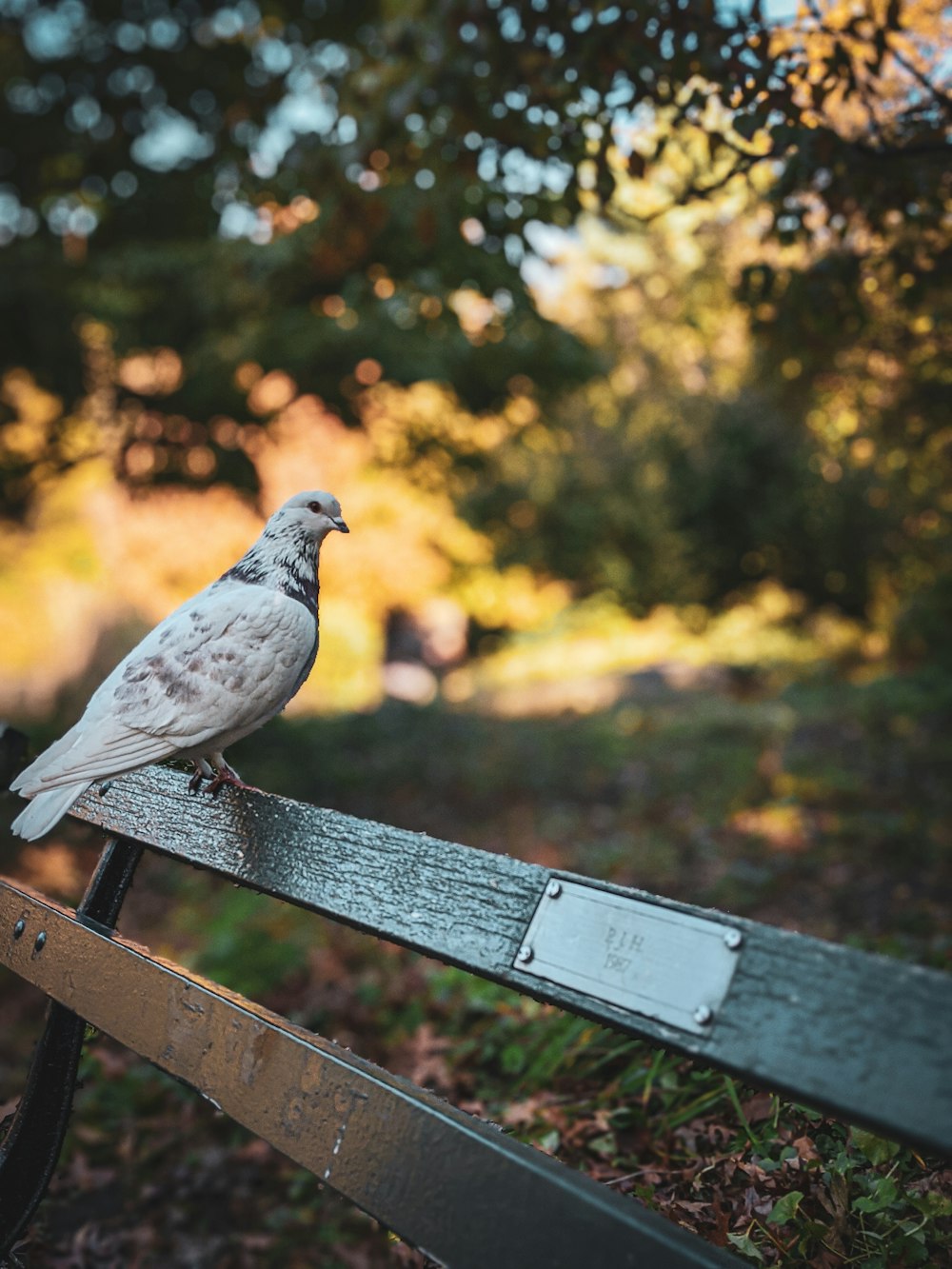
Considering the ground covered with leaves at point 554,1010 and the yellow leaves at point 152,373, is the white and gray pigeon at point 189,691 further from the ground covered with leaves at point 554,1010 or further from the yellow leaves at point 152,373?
the yellow leaves at point 152,373

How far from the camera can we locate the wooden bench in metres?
1.01

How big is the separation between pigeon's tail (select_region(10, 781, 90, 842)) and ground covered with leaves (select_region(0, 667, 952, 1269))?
4.38 feet

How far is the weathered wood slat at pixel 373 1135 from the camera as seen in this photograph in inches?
43.6

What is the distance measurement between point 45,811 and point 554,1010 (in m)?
2.16

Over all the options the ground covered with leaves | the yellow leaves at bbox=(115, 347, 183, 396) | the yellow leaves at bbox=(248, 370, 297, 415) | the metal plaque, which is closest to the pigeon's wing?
the metal plaque

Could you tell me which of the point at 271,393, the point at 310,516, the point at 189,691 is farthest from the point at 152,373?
the point at 189,691

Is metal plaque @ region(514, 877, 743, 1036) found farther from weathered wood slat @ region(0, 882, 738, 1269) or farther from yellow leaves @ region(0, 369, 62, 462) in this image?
yellow leaves @ region(0, 369, 62, 462)

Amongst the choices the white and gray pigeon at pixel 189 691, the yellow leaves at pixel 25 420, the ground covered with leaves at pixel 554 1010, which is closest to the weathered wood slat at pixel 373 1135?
the white and gray pigeon at pixel 189 691

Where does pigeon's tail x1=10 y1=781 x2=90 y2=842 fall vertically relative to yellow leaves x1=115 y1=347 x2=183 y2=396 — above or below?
below

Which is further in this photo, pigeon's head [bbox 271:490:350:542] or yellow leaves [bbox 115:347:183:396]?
yellow leaves [bbox 115:347:183:396]

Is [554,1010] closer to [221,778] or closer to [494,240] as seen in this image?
[221,778]

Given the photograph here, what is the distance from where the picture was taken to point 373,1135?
1323mm

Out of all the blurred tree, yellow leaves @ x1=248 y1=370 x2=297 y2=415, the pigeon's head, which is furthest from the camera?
yellow leaves @ x1=248 y1=370 x2=297 y2=415

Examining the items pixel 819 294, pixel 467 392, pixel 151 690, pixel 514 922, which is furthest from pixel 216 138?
pixel 514 922
